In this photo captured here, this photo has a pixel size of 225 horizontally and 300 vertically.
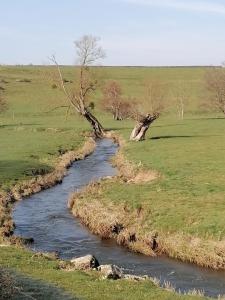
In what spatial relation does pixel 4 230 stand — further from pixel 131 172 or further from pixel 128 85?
pixel 128 85

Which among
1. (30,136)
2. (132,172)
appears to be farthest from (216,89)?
(132,172)

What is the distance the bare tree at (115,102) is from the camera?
98.9 meters

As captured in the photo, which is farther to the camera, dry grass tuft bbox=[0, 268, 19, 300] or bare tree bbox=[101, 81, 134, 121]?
bare tree bbox=[101, 81, 134, 121]

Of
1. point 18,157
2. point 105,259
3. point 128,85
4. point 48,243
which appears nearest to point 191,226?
point 105,259

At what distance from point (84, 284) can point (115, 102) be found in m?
84.5

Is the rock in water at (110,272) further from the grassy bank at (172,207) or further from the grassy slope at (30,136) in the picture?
the grassy slope at (30,136)

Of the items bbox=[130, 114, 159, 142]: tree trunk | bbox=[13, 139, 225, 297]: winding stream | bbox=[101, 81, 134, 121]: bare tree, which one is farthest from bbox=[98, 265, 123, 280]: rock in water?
bbox=[101, 81, 134, 121]: bare tree

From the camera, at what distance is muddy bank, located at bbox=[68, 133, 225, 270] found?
21.6 metres

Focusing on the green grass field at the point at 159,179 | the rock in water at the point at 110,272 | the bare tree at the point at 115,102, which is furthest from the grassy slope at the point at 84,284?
the bare tree at the point at 115,102

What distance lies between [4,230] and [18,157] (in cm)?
2111

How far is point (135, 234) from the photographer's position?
2456 cm

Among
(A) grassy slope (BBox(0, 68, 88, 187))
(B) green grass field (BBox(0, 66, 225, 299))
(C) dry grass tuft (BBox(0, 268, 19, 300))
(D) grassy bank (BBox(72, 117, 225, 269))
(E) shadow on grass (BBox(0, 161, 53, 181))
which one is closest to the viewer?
(C) dry grass tuft (BBox(0, 268, 19, 300))

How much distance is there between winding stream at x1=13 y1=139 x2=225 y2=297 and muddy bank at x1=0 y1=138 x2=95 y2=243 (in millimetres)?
534

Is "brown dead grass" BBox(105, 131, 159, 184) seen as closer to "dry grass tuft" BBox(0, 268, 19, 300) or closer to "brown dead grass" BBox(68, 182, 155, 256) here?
"brown dead grass" BBox(68, 182, 155, 256)
